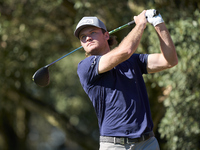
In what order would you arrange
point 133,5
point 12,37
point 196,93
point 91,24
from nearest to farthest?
point 91,24, point 196,93, point 133,5, point 12,37

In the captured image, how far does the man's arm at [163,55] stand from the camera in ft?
9.64

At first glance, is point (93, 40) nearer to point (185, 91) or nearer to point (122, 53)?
point (122, 53)

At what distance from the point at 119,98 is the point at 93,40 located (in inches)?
25.0

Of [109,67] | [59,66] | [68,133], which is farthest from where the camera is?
[59,66]

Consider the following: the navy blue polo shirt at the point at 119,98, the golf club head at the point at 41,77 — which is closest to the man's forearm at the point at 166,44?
the navy blue polo shirt at the point at 119,98

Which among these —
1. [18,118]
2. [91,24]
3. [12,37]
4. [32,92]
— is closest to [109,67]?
[91,24]

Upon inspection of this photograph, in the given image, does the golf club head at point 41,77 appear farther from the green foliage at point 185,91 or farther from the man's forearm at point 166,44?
the green foliage at point 185,91

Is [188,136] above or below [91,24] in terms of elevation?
below

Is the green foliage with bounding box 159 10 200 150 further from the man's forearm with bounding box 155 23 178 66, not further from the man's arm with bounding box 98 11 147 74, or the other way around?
the man's arm with bounding box 98 11 147 74

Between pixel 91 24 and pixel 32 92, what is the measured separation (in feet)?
30.1

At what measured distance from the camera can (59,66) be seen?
10.9m

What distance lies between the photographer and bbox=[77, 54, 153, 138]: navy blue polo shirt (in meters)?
2.82

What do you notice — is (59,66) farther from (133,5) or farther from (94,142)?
(133,5)

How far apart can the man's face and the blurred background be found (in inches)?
93.6
